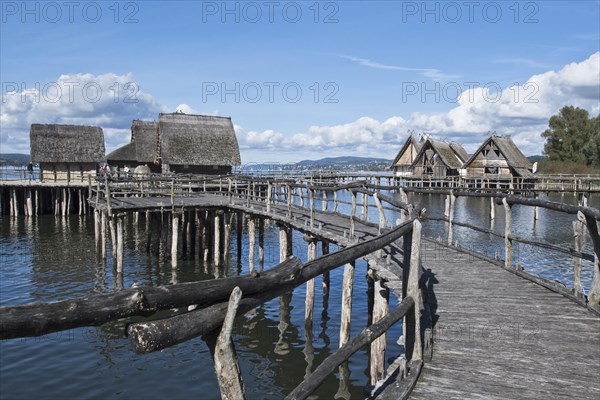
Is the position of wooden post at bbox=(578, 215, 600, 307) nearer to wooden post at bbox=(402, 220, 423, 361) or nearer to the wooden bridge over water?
the wooden bridge over water

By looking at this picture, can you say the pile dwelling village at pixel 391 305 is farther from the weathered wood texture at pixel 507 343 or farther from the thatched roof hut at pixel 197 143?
the thatched roof hut at pixel 197 143

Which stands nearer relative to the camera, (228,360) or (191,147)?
(228,360)

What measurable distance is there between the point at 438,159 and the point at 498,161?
6666 mm

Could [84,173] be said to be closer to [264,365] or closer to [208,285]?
[264,365]

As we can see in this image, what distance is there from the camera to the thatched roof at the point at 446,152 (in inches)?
2260

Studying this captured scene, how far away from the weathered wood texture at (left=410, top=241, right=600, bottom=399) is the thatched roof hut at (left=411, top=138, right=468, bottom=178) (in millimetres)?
51065

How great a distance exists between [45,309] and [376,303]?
7.58m

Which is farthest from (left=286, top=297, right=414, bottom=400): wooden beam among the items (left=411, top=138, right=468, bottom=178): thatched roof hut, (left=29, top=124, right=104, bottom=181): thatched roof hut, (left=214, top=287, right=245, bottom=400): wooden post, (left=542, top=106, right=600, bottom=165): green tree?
(left=542, top=106, right=600, bottom=165): green tree

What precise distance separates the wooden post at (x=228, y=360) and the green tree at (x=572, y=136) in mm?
75944

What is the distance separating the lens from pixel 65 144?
43969 millimetres

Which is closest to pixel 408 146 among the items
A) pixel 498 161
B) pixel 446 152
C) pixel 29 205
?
pixel 446 152

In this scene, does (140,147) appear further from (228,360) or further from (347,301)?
(228,360)

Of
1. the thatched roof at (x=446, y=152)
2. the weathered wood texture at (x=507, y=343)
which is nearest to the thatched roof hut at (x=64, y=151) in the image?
the thatched roof at (x=446, y=152)

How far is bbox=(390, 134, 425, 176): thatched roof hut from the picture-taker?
62750 millimetres
